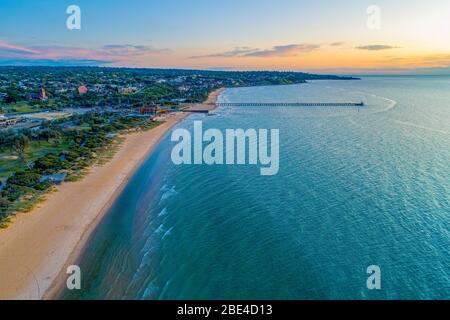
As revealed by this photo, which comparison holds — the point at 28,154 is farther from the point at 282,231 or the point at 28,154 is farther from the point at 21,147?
the point at 282,231

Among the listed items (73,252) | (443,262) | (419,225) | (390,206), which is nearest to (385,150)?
(390,206)

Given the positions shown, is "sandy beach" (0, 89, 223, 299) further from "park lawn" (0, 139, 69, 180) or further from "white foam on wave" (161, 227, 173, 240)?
"park lawn" (0, 139, 69, 180)

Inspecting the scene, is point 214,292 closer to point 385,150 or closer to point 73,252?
point 73,252
